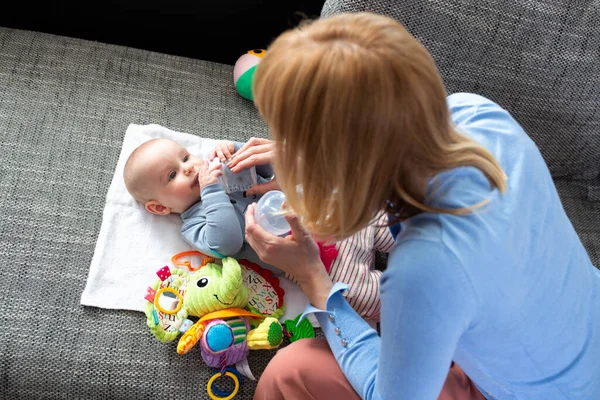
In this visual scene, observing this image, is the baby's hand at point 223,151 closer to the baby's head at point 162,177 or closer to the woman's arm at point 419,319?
the baby's head at point 162,177

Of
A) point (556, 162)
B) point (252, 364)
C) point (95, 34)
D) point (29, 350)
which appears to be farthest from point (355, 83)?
point (95, 34)

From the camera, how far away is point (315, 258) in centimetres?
→ 114

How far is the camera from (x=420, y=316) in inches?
28.8

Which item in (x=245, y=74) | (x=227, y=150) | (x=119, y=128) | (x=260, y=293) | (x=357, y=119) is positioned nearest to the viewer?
(x=357, y=119)

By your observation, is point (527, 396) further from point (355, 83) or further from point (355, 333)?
point (355, 83)

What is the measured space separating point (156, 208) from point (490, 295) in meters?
0.92

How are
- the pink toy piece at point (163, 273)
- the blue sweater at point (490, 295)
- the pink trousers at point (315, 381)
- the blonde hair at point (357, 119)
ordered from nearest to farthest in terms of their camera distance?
the blonde hair at point (357, 119)
the blue sweater at point (490, 295)
the pink trousers at point (315, 381)
the pink toy piece at point (163, 273)

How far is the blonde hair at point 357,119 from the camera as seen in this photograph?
2.05 feet

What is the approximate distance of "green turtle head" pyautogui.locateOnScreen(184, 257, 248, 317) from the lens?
122cm

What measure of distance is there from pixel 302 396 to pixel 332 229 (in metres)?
0.47

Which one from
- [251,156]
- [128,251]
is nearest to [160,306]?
[128,251]

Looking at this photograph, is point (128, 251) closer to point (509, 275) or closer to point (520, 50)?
point (509, 275)

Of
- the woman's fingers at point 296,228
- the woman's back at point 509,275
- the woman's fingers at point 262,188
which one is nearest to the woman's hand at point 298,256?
the woman's fingers at point 296,228

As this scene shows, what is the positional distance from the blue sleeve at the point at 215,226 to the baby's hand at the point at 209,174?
1cm
